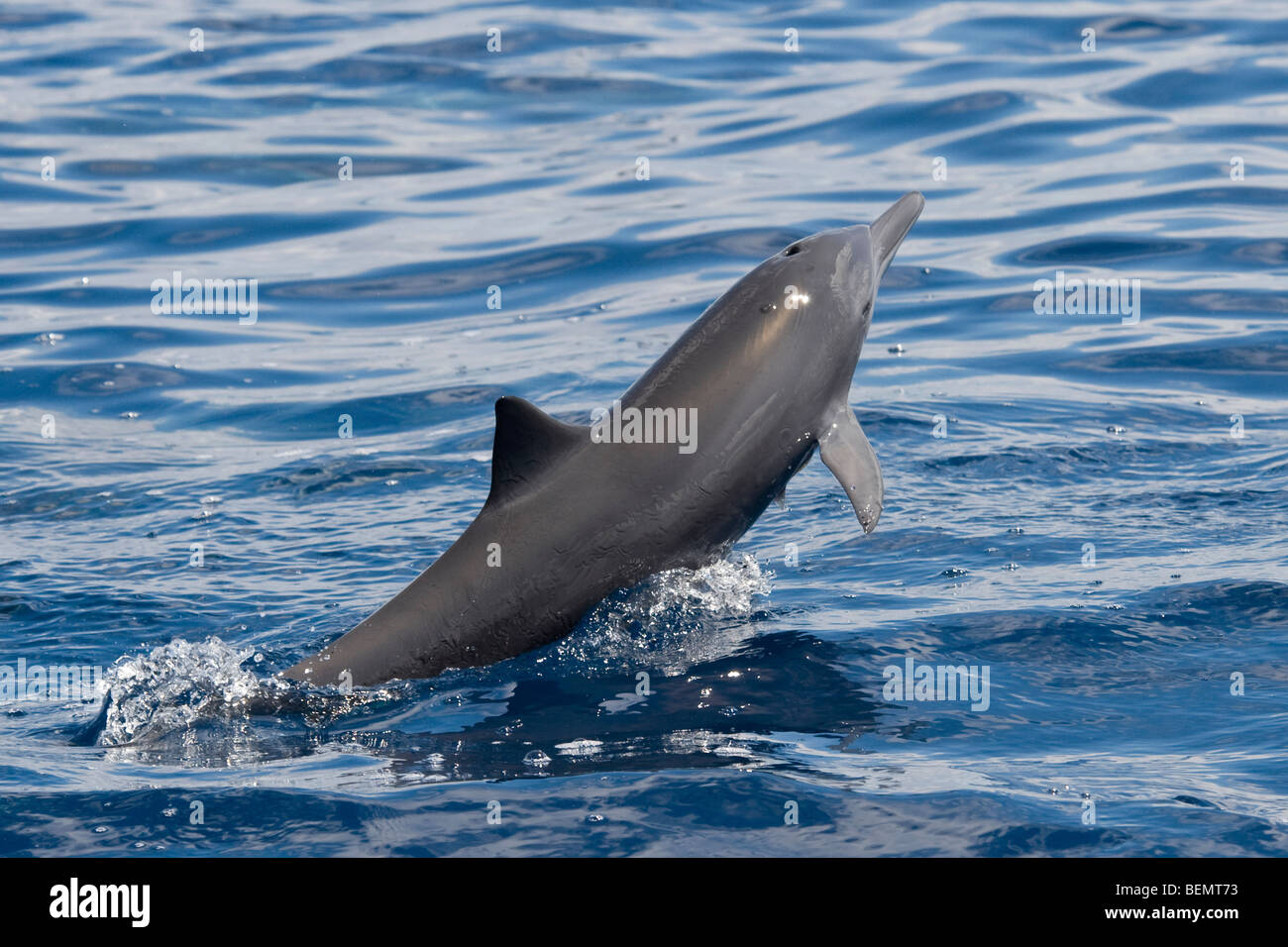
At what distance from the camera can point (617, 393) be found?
1366 centimetres

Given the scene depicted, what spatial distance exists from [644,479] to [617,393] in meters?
6.03

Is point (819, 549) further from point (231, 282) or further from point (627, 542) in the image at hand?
point (231, 282)

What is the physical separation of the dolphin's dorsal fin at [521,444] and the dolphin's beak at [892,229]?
2683mm

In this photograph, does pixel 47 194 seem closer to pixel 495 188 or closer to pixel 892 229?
pixel 495 188

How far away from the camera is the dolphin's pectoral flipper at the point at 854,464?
830cm

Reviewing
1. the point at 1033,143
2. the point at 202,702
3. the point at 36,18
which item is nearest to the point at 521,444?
the point at 202,702

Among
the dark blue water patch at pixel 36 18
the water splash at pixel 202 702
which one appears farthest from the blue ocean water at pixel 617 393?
the dark blue water patch at pixel 36 18

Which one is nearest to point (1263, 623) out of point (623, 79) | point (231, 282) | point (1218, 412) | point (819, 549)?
point (819, 549)

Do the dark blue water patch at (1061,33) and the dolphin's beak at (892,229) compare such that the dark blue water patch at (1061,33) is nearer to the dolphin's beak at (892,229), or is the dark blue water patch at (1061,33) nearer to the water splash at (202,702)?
the dolphin's beak at (892,229)

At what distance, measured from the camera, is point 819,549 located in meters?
10.1

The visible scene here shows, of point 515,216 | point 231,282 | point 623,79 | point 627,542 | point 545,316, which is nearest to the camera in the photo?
point 627,542

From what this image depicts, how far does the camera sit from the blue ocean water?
658 centimetres
